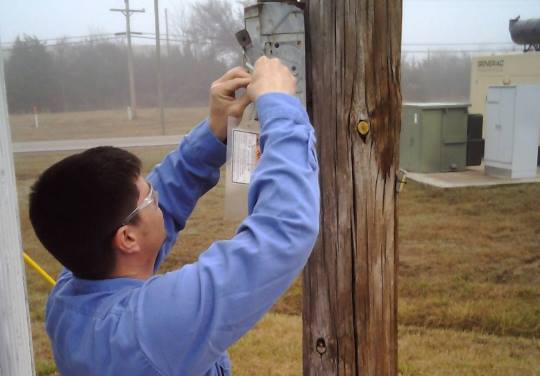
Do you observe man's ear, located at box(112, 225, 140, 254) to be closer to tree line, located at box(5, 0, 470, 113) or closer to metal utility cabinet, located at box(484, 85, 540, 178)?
tree line, located at box(5, 0, 470, 113)

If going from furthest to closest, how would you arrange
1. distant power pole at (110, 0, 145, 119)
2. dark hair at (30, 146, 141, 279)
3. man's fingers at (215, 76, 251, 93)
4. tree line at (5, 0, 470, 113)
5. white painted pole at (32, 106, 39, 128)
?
white painted pole at (32, 106, 39, 128), tree line at (5, 0, 470, 113), distant power pole at (110, 0, 145, 119), man's fingers at (215, 76, 251, 93), dark hair at (30, 146, 141, 279)

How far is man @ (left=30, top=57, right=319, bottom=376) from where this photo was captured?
0.93m

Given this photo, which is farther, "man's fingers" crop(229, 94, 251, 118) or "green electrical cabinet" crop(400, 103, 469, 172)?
"green electrical cabinet" crop(400, 103, 469, 172)

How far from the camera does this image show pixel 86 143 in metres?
6.84

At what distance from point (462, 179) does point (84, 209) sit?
7429mm

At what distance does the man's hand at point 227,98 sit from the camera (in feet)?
4.11

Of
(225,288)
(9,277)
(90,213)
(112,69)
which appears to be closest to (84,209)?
(90,213)

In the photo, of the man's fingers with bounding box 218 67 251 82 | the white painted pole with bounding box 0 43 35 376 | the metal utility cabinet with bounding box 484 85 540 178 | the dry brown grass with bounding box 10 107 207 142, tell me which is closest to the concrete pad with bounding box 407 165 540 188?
the metal utility cabinet with bounding box 484 85 540 178

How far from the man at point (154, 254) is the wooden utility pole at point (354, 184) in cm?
26

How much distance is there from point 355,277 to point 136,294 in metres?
0.64

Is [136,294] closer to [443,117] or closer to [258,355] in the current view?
[258,355]

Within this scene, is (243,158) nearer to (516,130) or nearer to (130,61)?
(130,61)

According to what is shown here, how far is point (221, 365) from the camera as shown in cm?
125

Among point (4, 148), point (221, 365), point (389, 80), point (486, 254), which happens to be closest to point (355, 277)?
point (221, 365)
